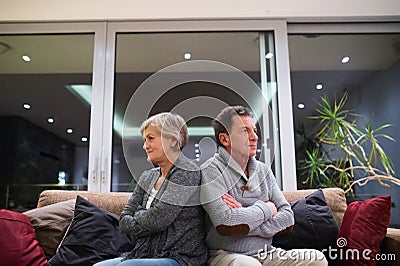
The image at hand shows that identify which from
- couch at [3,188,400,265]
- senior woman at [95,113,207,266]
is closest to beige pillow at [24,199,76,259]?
couch at [3,188,400,265]

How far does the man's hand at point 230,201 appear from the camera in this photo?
163 cm

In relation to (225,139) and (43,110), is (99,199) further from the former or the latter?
(43,110)

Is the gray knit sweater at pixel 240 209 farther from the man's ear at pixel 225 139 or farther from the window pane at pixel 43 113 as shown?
the window pane at pixel 43 113

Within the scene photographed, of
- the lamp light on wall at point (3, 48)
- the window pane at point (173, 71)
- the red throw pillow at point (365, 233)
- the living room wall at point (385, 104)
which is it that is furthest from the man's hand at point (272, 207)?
the lamp light on wall at point (3, 48)

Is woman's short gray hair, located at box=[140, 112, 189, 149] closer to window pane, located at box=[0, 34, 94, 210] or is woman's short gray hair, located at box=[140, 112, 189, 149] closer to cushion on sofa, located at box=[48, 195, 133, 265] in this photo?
cushion on sofa, located at box=[48, 195, 133, 265]

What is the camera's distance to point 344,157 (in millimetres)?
3004

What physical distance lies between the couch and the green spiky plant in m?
0.68

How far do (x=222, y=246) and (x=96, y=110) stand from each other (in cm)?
171

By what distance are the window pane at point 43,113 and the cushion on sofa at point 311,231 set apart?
5.34 feet

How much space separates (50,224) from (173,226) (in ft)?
2.72

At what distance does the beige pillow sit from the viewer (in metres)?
2.05

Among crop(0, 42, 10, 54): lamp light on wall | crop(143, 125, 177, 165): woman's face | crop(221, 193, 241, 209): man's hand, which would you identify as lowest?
crop(221, 193, 241, 209): man's hand

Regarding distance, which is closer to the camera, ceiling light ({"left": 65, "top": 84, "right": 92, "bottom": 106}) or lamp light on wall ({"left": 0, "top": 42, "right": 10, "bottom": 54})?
ceiling light ({"left": 65, "top": 84, "right": 92, "bottom": 106})

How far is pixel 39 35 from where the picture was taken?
10.3 ft
